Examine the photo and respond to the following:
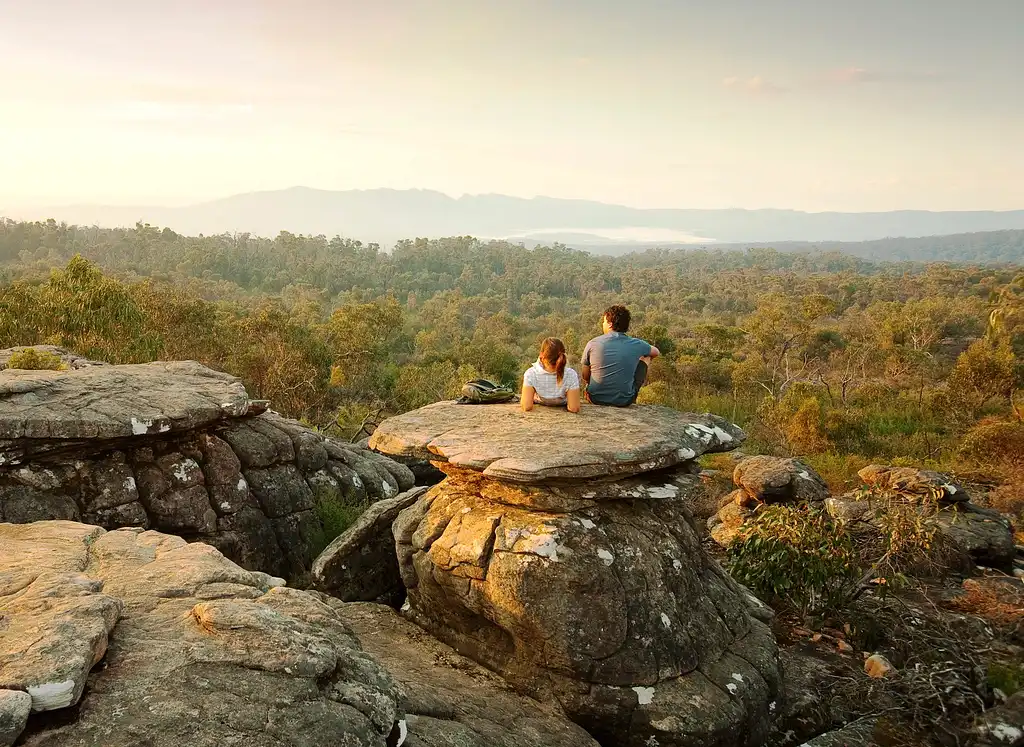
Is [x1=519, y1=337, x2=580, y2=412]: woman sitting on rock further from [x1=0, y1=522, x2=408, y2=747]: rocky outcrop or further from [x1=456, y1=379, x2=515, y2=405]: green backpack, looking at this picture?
[x1=0, y1=522, x2=408, y2=747]: rocky outcrop

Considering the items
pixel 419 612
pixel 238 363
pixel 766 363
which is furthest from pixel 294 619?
pixel 766 363

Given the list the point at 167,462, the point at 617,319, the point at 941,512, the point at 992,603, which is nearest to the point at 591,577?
A: the point at 617,319

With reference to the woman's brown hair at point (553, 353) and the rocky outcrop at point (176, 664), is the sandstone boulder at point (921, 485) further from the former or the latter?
the rocky outcrop at point (176, 664)

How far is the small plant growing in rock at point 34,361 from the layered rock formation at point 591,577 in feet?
26.8

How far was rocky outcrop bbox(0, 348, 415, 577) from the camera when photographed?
8.11 m

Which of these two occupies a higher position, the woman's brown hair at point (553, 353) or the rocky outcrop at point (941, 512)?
the woman's brown hair at point (553, 353)

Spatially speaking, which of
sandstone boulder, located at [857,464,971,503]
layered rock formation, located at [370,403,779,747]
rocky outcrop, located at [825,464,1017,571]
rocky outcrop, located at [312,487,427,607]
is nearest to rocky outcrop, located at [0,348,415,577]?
rocky outcrop, located at [312,487,427,607]

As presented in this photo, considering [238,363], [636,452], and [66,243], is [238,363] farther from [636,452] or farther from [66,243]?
[66,243]

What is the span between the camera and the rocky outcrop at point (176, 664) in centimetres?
371

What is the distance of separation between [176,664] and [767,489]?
529 inches

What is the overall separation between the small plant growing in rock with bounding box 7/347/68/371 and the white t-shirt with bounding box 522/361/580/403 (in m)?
8.96

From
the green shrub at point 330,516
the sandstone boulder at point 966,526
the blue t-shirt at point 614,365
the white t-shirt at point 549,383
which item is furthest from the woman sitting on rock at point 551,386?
the sandstone boulder at point 966,526

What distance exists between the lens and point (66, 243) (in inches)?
4540

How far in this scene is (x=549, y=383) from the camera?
8344 mm
